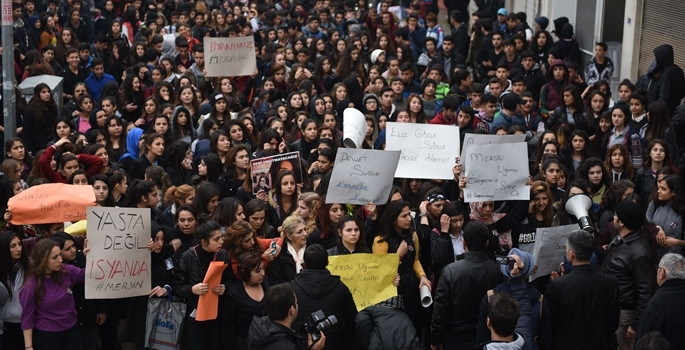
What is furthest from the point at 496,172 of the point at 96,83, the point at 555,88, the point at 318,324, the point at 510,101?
the point at 96,83

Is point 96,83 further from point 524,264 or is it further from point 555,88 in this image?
point 524,264

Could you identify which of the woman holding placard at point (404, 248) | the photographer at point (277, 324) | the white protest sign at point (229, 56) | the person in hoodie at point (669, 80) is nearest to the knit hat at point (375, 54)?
the white protest sign at point (229, 56)

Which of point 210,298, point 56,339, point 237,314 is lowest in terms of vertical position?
point 56,339

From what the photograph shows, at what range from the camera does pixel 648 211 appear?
10.2 m

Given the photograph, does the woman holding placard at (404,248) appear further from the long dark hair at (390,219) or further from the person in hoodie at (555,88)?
the person in hoodie at (555,88)

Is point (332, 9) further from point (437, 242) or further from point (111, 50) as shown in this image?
point (437, 242)

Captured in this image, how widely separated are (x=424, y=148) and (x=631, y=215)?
3.07 meters

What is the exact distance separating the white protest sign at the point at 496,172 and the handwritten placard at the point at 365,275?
1819 millimetres

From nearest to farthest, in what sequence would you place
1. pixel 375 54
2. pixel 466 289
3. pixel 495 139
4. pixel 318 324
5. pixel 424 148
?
pixel 318 324, pixel 466 289, pixel 495 139, pixel 424 148, pixel 375 54

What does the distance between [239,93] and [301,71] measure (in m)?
1.14

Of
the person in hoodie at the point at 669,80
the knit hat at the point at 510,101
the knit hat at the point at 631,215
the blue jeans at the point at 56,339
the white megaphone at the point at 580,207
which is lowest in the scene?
the blue jeans at the point at 56,339

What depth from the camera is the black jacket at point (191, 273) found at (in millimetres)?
8664

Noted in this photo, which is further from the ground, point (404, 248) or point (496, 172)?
point (496, 172)

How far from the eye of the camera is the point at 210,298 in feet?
28.1
